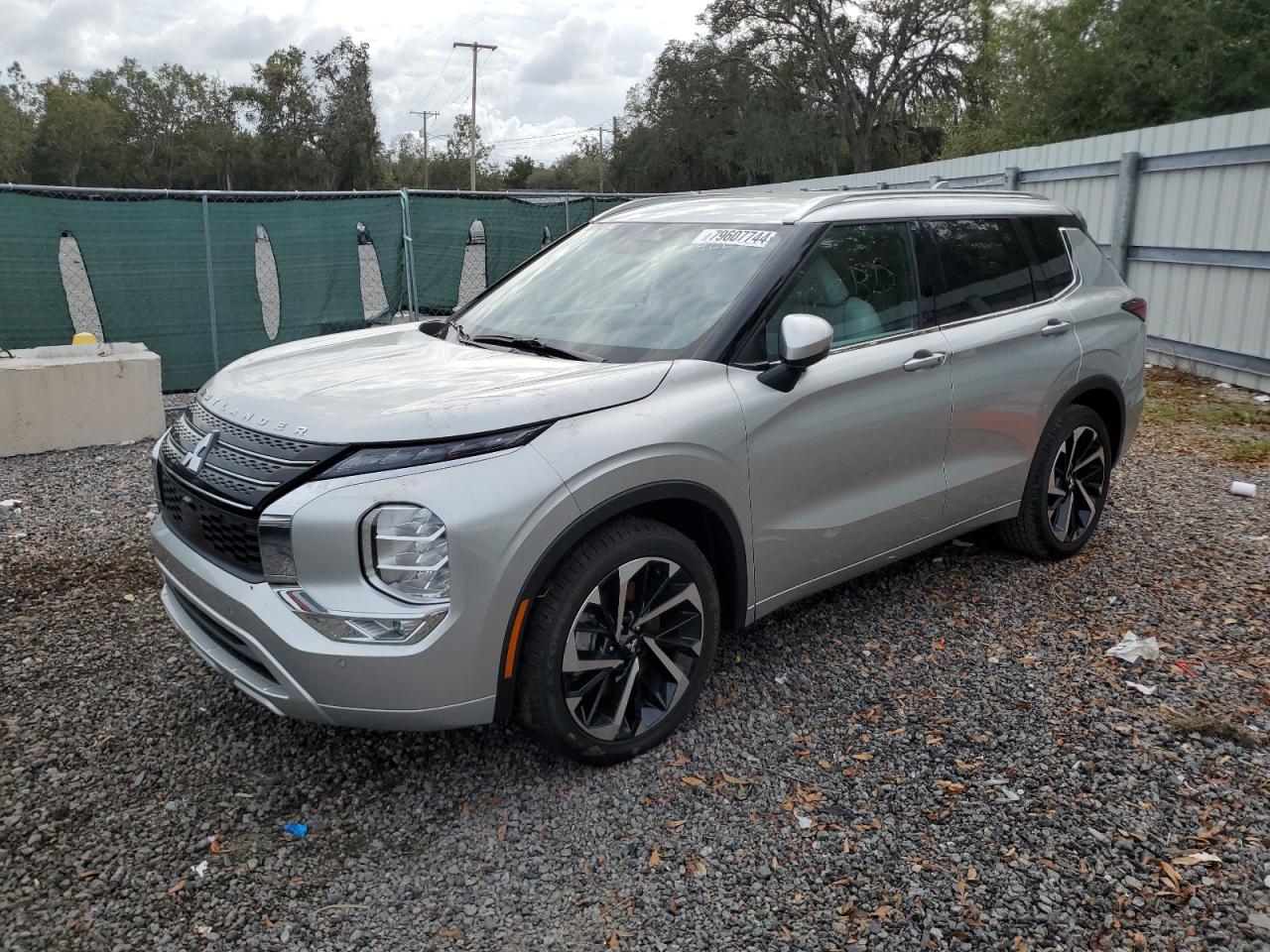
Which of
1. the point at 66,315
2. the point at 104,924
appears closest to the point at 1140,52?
the point at 66,315

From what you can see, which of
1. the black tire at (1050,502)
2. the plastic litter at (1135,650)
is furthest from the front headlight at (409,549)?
the black tire at (1050,502)

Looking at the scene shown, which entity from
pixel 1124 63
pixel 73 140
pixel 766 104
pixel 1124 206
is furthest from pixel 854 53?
pixel 73 140

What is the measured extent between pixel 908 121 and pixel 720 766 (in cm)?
4601

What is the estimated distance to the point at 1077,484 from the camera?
4.92 metres

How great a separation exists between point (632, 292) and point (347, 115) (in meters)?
68.2

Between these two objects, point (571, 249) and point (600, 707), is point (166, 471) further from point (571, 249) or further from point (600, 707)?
point (571, 249)

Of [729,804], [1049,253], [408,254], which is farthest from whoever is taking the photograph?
[408,254]

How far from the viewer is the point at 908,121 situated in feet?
146

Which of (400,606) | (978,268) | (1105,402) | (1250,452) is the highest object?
(978,268)

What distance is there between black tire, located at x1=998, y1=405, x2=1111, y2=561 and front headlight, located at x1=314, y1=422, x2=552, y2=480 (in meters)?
2.86

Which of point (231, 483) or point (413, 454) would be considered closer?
point (413, 454)

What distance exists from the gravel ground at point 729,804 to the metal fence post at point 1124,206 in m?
6.92

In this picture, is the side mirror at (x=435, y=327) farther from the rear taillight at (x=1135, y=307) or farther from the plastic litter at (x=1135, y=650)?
the rear taillight at (x=1135, y=307)

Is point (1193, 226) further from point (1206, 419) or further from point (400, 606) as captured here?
point (400, 606)
